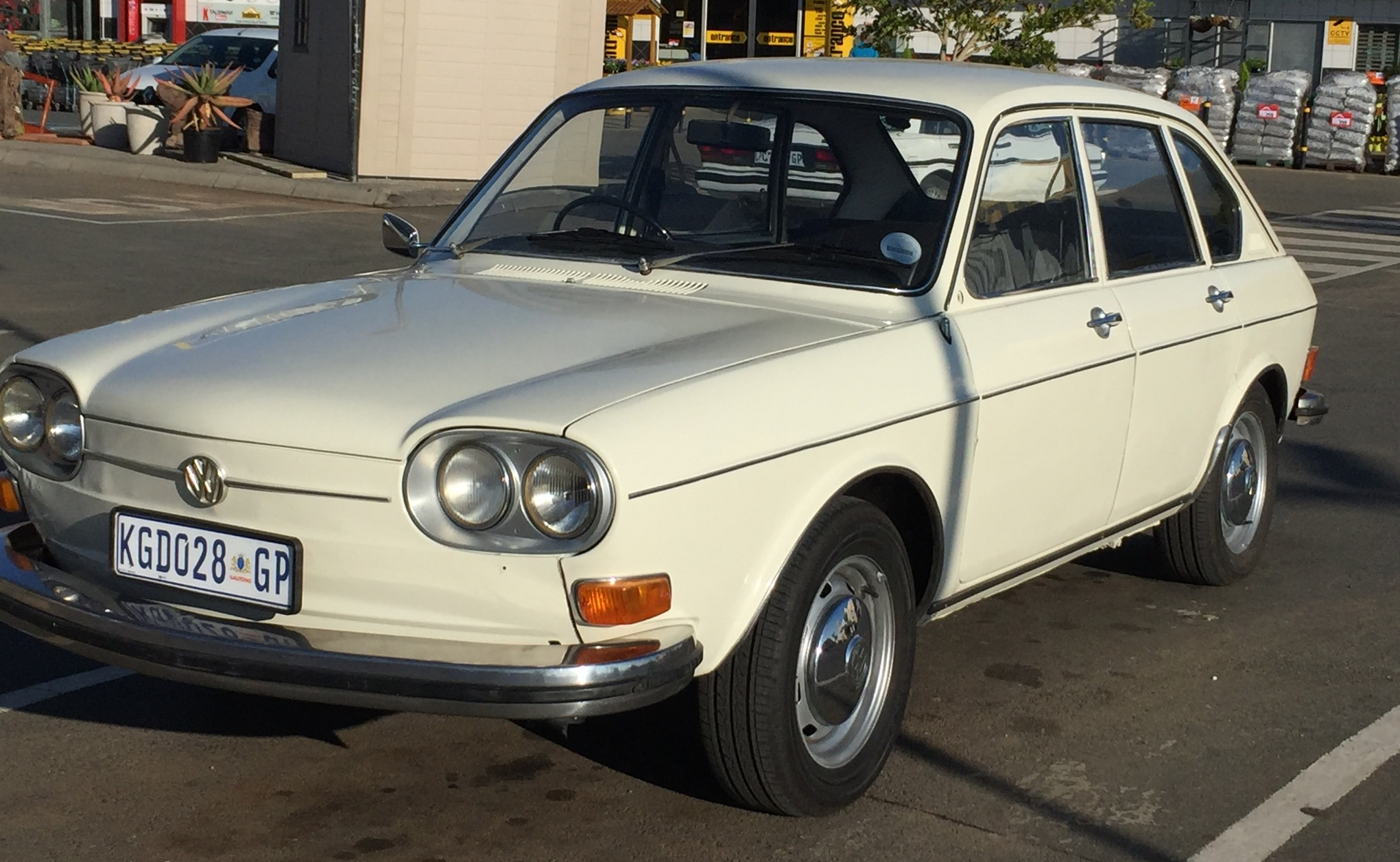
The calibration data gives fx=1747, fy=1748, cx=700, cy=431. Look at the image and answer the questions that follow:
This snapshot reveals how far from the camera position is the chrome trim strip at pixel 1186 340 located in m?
5.02

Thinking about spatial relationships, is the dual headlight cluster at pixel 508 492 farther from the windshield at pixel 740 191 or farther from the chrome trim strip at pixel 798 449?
the windshield at pixel 740 191

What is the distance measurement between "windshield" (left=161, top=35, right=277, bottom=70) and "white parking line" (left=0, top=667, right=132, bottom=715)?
2130 centimetres

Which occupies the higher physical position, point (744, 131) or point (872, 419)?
point (744, 131)

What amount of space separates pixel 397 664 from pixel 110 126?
21.7 metres

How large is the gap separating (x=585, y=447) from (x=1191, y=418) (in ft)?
8.77

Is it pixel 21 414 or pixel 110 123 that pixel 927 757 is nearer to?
pixel 21 414

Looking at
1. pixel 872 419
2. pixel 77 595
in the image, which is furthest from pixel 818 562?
pixel 77 595

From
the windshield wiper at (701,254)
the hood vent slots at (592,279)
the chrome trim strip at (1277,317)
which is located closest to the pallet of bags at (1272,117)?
the chrome trim strip at (1277,317)

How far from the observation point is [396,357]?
3803mm

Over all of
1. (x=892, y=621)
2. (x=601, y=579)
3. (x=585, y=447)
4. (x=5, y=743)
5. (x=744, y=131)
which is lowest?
(x=5, y=743)

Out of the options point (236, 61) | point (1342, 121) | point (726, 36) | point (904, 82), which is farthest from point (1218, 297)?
point (726, 36)

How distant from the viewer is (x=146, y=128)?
875 inches

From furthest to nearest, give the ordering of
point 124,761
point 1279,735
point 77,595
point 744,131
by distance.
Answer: point 744,131 → point 1279,735 → point 124,761 → point 77,595

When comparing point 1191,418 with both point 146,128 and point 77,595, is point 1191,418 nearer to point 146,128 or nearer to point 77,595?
point 77,595
